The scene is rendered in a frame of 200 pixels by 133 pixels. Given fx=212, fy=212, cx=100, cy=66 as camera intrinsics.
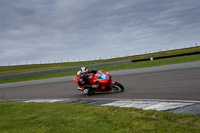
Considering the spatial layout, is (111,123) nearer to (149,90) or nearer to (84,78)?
(149,90)

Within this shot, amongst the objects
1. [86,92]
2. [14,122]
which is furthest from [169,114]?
[86,92]

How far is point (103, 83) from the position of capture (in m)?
9.80

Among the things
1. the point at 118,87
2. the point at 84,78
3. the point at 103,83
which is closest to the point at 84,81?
the point at 84,78

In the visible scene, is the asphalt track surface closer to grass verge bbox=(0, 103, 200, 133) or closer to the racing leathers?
the racing leathers

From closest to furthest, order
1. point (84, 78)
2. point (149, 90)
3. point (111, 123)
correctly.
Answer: point (111, 123) → point (149, 90) → point (84, 78)

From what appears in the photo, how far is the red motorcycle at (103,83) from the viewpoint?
32.1 feet

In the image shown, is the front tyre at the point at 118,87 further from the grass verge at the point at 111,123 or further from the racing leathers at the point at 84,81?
the grass verge at the point at 111,123

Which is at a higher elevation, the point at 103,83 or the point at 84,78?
the point at 84,78

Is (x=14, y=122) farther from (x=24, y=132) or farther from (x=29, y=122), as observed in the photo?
(x=24, y=132)

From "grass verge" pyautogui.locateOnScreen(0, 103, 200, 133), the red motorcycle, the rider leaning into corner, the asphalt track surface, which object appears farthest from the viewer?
the rider leaning into corner

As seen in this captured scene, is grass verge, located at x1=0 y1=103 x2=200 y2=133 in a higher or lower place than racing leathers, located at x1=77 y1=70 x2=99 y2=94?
lower

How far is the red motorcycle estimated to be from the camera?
32.1 ft

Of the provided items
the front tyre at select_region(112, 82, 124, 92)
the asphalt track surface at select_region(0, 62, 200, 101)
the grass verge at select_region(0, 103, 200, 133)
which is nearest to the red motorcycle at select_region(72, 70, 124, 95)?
the front tyre at select_region(112, 82, 124, 92)

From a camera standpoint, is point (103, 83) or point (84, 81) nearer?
point (103, 83)
